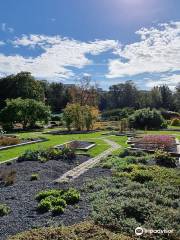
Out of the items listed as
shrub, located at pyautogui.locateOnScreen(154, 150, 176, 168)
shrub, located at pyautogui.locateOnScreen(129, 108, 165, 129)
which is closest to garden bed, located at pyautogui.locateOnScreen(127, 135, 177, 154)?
shrub, located at pyautogui.locateOnScreen(154, 150, 176, 168)

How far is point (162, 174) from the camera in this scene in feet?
38.8

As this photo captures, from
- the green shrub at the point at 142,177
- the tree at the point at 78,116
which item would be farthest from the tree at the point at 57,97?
the green shrub at the point at 142,177

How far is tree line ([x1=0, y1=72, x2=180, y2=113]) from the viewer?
201 ft

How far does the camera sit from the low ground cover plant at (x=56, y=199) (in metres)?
8.54

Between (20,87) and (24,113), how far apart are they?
19483 millimetres

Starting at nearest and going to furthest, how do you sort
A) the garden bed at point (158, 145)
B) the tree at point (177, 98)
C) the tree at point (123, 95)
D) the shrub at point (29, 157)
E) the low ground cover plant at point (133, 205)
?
the low ground cover plant at point (133, 205) < the shrub at point (29, 157) < the garden bed at point (158, 145) < the tree at point (177, 98) < the tree at point (123, 95)

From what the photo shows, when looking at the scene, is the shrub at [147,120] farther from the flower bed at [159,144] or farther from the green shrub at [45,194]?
the green shrub at [45,194]

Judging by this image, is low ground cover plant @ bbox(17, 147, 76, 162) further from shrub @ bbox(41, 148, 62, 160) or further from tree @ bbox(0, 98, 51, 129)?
tree @ bbox(0, 98, 51, 129)

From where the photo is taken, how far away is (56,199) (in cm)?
902

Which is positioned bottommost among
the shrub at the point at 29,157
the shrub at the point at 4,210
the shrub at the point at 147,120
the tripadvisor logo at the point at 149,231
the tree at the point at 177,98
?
the tripadvisor logo at the point at 149,231

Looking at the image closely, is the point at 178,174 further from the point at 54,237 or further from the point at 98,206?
the point at 54,237

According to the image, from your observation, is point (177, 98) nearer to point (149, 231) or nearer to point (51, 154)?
point (51, 154)

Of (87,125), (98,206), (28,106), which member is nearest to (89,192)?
(98,206)

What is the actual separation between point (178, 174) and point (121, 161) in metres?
3.17
